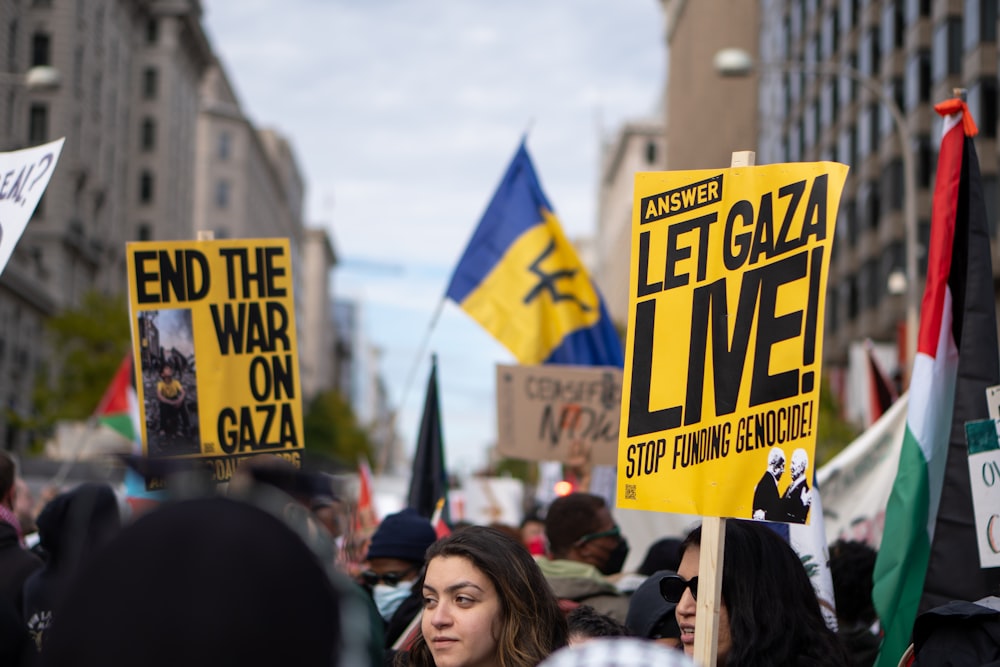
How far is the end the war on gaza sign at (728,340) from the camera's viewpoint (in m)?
4.09

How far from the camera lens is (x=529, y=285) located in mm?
10602

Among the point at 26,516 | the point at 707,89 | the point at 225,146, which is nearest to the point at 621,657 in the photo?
the point at 26,516

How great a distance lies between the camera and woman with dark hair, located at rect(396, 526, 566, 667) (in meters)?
3.88

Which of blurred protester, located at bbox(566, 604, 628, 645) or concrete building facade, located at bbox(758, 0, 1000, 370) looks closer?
blurred protester, located at bbox(566, 604, 628, 645)

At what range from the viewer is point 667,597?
4.17m

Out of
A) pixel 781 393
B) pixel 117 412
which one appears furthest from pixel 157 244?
pixel 117 412

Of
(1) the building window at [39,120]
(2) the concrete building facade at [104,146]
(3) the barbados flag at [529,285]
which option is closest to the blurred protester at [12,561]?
(3) the barbados flag at [529,285]

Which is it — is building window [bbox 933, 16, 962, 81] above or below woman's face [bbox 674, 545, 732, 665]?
above

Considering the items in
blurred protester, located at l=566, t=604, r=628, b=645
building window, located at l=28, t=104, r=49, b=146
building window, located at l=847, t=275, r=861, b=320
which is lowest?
blurred protester, located at l=566, t=604, r=628, b=645

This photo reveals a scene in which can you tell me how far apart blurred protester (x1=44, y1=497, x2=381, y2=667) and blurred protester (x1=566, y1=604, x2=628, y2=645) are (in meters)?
Result: 2.61

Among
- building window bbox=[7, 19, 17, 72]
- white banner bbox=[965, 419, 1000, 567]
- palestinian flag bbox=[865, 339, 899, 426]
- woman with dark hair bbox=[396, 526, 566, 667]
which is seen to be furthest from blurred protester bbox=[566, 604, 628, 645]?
building window bbox=[7, 19, 17, 72]

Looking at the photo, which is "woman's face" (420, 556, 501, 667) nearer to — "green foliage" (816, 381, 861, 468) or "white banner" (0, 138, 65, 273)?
"white banner" (0, 138, 65, 273)

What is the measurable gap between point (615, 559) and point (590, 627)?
2444mm

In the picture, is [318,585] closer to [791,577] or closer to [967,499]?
[791,577]
